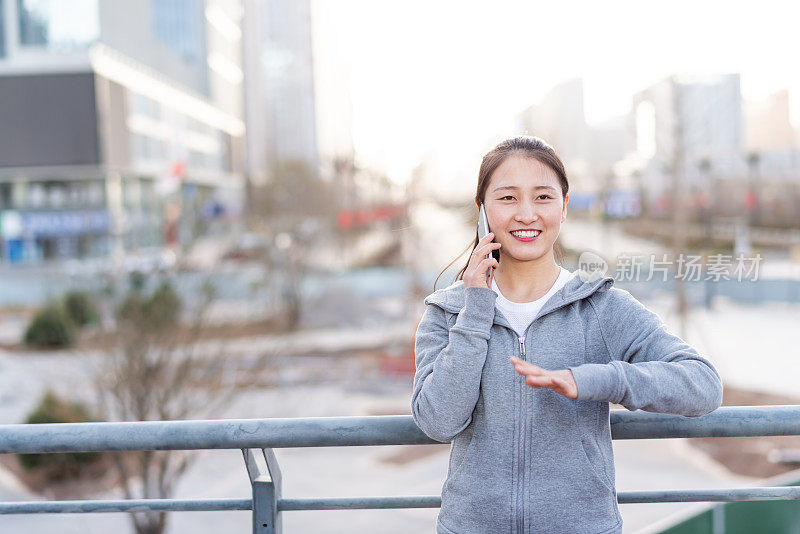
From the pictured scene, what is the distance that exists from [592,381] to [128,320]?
9724 mm

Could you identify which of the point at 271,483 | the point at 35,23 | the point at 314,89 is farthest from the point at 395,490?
the point at 314,89

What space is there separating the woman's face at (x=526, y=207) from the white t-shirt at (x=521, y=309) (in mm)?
92

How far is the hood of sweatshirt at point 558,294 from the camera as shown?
5.83 feet

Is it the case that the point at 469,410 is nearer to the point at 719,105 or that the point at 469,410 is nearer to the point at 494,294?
the point at 494,294

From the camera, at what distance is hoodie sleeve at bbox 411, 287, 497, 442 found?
5.54ft

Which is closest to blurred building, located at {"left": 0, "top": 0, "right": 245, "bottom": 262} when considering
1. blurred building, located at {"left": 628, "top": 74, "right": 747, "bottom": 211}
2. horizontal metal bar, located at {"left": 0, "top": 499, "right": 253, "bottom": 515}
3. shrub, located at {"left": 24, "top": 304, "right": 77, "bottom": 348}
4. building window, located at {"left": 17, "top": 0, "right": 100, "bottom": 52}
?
building window, located at {"left": 17, "top": 0, "right": 100, "bottom": 52}

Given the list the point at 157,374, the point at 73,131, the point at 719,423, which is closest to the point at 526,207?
the point at 719,423

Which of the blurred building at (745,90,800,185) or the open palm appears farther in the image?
the blurred building at (745,90,800,185)

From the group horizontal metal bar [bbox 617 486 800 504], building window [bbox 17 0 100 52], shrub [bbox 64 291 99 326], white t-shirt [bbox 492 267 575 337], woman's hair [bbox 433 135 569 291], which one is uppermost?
building window [bbox 17 0 100 52]

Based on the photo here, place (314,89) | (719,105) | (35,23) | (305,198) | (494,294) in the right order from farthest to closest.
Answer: (314,89) → (35,23) → (305,198) → (719,105) → (494,294)

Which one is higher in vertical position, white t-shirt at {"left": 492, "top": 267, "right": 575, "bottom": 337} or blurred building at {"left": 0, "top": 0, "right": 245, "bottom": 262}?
blurred building at {"left": 0, "top": 0, "right": 245, "bottom": 262}

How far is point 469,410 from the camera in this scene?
1.71 meters

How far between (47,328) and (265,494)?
21.1 metres

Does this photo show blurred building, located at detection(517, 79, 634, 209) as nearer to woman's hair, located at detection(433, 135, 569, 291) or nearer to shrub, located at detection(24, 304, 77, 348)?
woman's hair, located at detection(433, 135, 569, 291)
